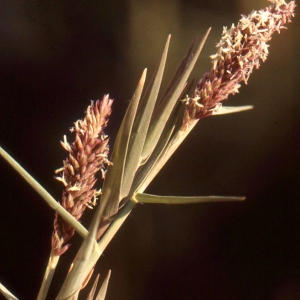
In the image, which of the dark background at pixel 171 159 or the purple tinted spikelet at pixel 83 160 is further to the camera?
the dark background at pixel 171 159

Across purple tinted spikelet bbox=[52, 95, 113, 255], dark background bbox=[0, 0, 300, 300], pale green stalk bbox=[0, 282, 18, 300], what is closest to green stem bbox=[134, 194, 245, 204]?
purple tinted spikelet bbox=[52, 95, 113, 255]

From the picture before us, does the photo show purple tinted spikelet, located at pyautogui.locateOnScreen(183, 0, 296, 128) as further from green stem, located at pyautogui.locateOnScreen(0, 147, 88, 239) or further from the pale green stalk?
the pale green stalk

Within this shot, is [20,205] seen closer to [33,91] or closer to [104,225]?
[33,91]

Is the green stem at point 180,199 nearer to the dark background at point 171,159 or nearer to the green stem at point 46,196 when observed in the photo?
the green stem at point 46,196

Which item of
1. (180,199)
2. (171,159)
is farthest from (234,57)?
(171,159)

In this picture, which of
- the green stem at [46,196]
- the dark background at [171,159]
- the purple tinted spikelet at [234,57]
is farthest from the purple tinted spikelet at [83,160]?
the dark background at [171,159]

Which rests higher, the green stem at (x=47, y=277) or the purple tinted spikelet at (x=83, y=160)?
the purple tinted spikelet at (x=83, y=160)

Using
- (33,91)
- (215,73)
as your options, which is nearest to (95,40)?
(33,91)
